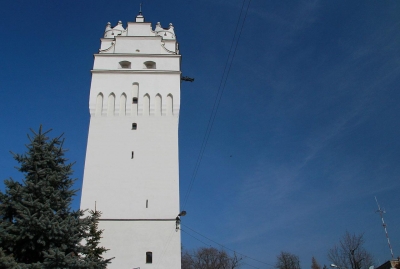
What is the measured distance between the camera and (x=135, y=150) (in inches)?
809

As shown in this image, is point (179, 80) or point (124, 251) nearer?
point (124, 251)

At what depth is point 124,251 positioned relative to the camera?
59.3 ft

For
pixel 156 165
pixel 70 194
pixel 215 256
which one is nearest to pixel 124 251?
pixel 156 165

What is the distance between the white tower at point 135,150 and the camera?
1839cm

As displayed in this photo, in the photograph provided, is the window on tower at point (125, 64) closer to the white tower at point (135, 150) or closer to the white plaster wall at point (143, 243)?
the white tower at point (135, 150)

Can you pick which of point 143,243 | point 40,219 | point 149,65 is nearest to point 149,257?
point 143,243

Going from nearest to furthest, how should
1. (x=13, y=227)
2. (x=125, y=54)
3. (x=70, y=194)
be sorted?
(x=13, y=227)
(x=70, y=194)
(x=125, y=54)

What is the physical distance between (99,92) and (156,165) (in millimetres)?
5670

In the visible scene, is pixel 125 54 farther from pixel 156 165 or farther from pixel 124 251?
pixel 124 251

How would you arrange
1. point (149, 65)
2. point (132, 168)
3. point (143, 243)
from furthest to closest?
point (149, 65)
point (132, 168)
point (143, 243)

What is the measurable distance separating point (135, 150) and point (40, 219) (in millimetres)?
9723

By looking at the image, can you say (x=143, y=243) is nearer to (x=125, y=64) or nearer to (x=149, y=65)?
(x=149, y=65)

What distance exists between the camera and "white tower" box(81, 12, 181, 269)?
18.4m

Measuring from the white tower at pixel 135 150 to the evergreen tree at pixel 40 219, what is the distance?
247 inches
